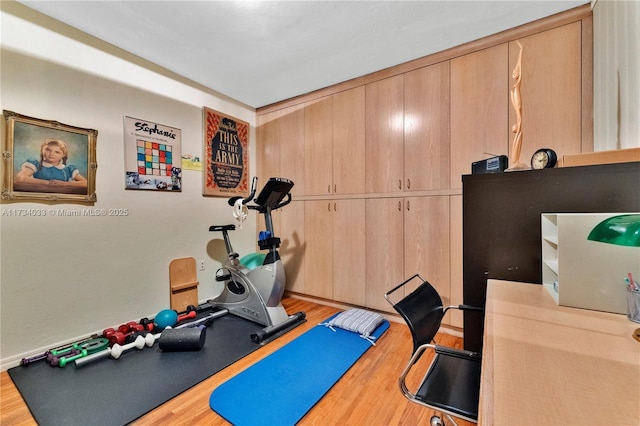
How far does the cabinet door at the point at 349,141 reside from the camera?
3.00 metres

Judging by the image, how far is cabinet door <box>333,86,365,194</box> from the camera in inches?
118

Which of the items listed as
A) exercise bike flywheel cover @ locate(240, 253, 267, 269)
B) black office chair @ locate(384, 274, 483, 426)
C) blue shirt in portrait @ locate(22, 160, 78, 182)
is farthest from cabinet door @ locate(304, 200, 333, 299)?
blue shirt in portrait @ locate(22, 160, 78, 182)

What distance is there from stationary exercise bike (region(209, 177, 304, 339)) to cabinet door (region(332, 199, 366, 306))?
0.65 m

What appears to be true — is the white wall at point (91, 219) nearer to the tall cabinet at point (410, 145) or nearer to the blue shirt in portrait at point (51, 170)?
the blue shirt in portrait at point (51, 170)

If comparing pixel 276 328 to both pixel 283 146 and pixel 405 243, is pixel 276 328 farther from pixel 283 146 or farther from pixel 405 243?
pixel 283 146

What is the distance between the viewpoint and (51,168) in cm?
212

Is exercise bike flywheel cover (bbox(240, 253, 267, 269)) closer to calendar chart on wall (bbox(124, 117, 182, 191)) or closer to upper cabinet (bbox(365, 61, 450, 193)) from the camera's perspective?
calendar chart on wall (bbox(124, 117, 182, 191))

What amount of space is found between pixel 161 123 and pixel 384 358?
127 inches

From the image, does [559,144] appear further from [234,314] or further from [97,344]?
[97,344]

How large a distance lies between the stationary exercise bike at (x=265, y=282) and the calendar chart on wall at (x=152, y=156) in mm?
771

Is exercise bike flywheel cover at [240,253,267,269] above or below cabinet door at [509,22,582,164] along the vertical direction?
below

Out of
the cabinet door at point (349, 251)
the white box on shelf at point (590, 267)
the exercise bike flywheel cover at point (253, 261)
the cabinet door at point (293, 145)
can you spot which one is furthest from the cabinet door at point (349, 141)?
the white box on shelf at point (590, 267)

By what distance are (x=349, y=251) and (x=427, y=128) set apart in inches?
62.0

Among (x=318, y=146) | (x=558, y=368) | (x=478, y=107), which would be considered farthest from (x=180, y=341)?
(x=478, y=107)
